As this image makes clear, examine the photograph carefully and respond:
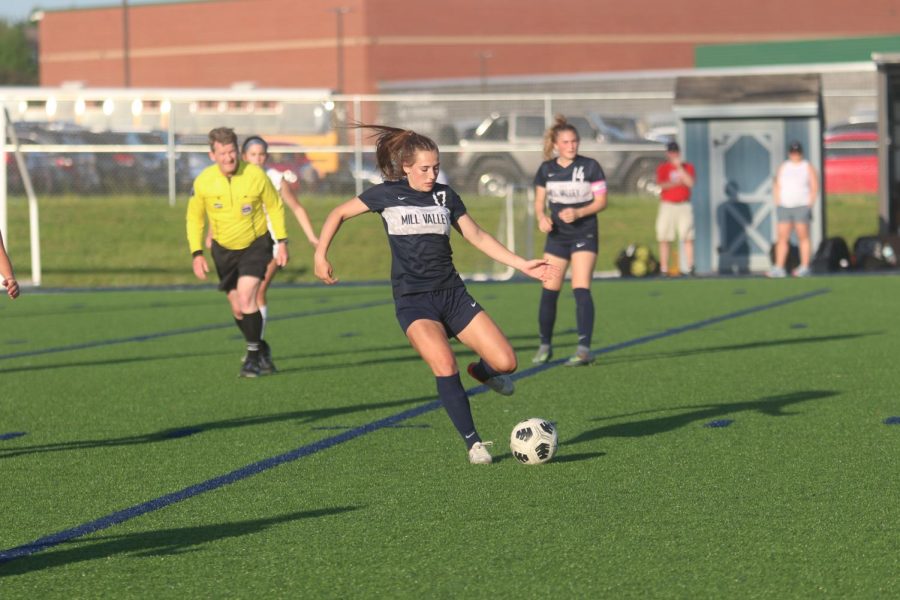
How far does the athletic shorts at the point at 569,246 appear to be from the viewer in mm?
12422

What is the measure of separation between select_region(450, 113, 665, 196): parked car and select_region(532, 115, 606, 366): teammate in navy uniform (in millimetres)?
19477

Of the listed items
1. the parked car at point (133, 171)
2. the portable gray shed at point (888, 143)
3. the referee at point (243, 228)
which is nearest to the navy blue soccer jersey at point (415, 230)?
the referee at point (243, 228)

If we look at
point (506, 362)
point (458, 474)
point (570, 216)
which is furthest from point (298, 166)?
point (458, 474)

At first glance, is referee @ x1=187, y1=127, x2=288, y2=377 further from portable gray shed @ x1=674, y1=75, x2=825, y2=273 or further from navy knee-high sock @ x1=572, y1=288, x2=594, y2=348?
portable gray shed @ x1=674, y1=75, x2=825, y2=273

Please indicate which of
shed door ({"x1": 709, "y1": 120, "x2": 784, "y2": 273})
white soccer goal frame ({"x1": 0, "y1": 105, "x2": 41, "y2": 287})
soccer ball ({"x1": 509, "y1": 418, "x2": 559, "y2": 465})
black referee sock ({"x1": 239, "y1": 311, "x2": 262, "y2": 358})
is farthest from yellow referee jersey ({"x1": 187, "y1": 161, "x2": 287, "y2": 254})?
shed door ({"x1": 709, "y1": 120, "x2": 784, "y2": 273})

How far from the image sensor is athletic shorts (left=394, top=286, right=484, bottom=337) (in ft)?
25.8

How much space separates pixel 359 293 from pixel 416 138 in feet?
47.5

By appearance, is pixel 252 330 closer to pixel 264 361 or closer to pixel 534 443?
pixel 264 361

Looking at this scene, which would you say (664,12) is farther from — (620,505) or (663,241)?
(620,505)

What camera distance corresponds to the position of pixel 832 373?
11227 millimetres

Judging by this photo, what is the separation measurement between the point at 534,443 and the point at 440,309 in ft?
2.71

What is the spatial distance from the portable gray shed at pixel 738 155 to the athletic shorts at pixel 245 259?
1428cm

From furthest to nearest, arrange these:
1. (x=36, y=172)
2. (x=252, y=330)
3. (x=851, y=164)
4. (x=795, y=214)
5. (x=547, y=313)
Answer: (x=851, y=164)
(x=36, y=172)
(x=795, y=214)
(x=547, y=313)
(x=252, y=330)

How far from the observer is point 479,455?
25.3ft
